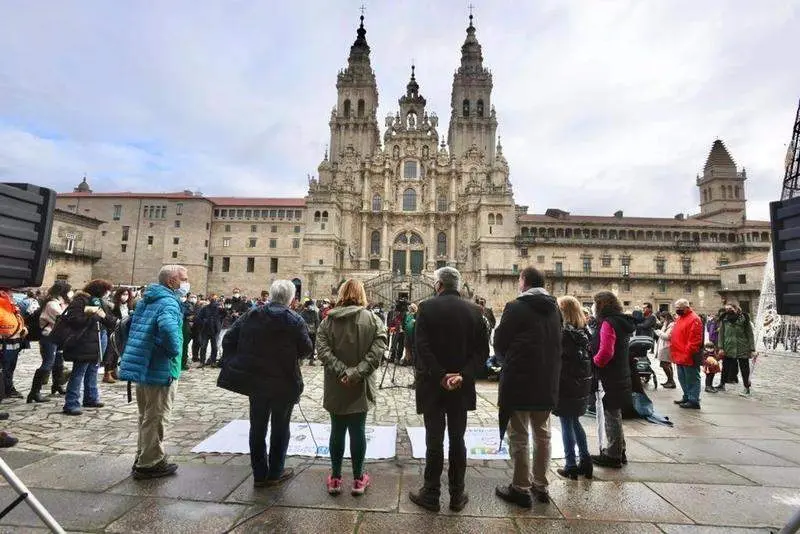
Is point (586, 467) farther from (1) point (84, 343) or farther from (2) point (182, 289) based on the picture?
(1) point (84, 343)

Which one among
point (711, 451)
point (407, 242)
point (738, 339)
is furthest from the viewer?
point (407, 242)

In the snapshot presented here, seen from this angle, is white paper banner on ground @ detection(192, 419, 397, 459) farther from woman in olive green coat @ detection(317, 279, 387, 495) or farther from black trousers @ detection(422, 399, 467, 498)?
black trousers @ detection(422, 399, 467, 498)

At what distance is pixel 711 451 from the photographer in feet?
16.5

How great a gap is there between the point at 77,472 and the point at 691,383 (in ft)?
30.1

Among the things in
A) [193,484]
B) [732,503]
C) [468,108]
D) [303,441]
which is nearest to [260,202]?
[468,108]

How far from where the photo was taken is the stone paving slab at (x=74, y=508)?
3.06 m

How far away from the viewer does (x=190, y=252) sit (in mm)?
51812

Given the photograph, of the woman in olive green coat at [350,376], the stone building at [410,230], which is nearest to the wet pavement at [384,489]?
the woman in olive green coat at [350,376]

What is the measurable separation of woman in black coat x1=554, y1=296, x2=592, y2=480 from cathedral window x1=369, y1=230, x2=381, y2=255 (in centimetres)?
4707

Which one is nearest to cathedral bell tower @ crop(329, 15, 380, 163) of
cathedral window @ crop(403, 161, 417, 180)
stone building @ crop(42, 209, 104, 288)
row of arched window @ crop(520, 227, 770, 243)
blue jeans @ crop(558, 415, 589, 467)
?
cathedral window @ crop(403, 161, 417, 180)

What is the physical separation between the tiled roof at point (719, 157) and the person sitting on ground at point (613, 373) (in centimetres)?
7782

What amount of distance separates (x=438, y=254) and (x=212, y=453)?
4735 cm

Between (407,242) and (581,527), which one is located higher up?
(407,242)

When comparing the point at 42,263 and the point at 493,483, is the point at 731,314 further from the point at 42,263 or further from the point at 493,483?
the point at 42,263
